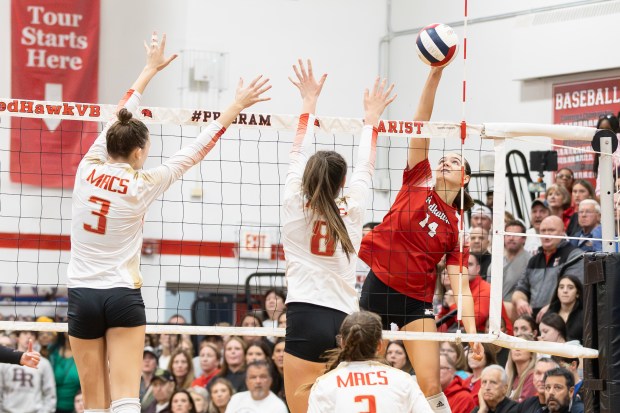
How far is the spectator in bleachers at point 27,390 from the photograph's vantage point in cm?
1288

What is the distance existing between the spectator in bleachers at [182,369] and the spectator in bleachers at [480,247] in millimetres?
3594

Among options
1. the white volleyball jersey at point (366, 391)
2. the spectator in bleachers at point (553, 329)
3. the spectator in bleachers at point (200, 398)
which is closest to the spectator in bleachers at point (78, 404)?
the spectator in bleachers at point (200, 398)

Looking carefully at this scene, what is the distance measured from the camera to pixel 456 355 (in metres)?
10.5

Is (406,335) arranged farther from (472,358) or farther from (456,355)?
(456,355)

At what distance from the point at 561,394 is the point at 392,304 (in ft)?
6.61

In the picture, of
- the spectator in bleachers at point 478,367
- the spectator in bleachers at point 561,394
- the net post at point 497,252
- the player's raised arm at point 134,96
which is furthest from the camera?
the spectator in bleachers at point 478,367

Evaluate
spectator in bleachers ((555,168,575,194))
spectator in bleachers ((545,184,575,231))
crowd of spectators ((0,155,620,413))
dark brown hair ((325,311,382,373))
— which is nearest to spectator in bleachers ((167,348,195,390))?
crowd of spectators ((0,155,620,413))

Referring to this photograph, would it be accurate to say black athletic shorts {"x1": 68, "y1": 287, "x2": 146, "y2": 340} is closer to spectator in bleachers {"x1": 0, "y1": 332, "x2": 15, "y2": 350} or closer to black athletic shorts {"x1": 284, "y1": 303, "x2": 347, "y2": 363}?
black athletic shorts {"x1": 284, "y1": 303, "x2": 347, "y2": 363}

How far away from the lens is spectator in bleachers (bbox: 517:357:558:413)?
29.0 feet

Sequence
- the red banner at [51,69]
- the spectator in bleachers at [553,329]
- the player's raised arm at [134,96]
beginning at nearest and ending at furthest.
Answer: the player's raised arm at [134,96], the spectator in bleachers at [553,329], the red banner at [51,69]

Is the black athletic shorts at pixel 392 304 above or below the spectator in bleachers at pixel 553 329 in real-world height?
above

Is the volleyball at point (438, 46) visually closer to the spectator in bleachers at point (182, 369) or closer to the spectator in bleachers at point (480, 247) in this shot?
the spectator in bleachers at point (480, 247)

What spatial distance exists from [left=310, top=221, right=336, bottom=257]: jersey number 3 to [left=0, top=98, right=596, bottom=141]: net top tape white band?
144 centimetres

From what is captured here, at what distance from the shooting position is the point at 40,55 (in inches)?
665
